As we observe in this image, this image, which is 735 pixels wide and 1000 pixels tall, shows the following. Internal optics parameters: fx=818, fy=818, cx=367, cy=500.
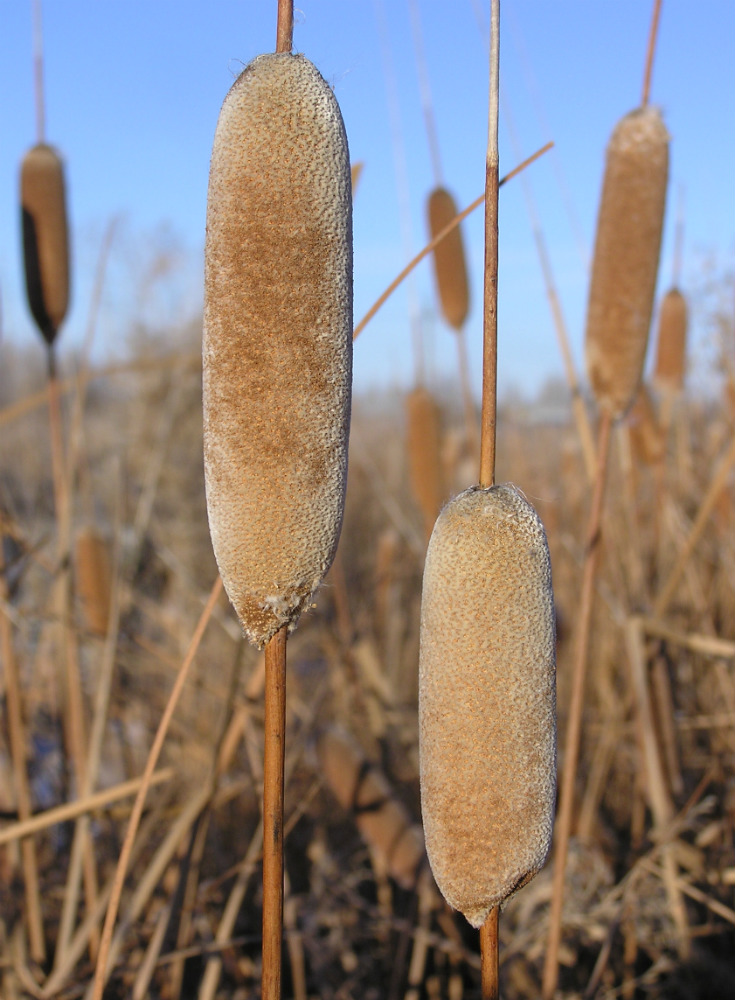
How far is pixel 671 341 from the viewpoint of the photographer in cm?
173

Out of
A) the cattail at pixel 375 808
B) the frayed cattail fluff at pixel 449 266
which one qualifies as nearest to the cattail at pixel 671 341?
the frayed cattail fluff at pixel 449 266

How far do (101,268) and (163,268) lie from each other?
5.16 m

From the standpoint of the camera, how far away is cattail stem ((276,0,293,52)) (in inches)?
16.7

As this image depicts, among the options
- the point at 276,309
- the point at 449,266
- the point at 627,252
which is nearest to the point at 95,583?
the point at 449,266

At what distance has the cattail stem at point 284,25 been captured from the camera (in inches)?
16.7

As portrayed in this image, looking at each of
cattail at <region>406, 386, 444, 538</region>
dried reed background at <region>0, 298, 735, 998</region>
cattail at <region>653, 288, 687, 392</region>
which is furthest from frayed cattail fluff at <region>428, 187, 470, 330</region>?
cattail at <region>653, 288, 687, 392</region>

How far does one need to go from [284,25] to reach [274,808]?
415 mm

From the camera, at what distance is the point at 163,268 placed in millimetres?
5922

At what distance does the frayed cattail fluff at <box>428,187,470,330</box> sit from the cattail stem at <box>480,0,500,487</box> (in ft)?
3.34

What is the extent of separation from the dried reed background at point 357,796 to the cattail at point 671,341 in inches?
6.7

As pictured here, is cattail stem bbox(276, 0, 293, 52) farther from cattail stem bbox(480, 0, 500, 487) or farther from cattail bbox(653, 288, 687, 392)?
cattail bbox(653, 288, 687, 392)

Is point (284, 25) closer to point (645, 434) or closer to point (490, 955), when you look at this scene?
point (490, 955)

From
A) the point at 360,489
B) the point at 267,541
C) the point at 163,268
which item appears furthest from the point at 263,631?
the point at 163,268

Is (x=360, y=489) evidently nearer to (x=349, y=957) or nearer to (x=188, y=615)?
(x=188, y=615)
